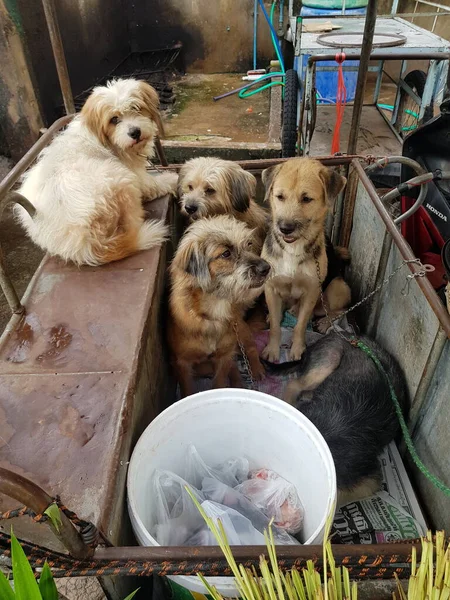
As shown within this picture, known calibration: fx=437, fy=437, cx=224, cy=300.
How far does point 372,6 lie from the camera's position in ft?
8.93

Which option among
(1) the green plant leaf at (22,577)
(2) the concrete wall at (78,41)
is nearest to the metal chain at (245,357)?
(1) the green plant leaf at (22,577)

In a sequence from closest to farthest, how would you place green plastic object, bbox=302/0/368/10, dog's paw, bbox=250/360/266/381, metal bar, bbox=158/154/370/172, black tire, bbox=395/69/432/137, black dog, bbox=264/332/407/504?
black dog, bbox=264/332/407/504, dog's paw, bbox=250/360/266/381, metal bar, bbox=158/154/370/172, black tire, bbox=395/69/432/137, green plastic object, bbox=302/0/368/10

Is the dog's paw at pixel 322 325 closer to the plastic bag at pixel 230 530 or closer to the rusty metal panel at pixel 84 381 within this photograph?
the rusty metal panel at pixel 84 381

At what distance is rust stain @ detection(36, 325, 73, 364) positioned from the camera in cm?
211

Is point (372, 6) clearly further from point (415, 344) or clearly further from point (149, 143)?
point (415, 344)

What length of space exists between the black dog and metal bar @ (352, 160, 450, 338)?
645 mm

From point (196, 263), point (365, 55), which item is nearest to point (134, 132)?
point (196, 263)

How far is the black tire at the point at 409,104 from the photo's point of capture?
554cm

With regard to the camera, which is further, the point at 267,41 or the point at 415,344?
the point at 267,41

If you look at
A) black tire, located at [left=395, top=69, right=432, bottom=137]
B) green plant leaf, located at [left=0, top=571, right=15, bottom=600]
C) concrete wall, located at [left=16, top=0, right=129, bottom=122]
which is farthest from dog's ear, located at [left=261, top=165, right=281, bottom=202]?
concrete wall, located at [left=16, top=0, right=129, bottom=122]

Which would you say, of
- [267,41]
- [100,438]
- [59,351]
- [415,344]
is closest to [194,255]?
[59,351]

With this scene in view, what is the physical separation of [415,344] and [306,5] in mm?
6425

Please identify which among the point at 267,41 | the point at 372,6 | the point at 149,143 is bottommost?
the point at 267,41

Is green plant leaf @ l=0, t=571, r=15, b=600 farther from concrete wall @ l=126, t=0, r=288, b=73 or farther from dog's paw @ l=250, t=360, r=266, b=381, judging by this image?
concrete wall @ l=126, t=0, r=288, b=73
